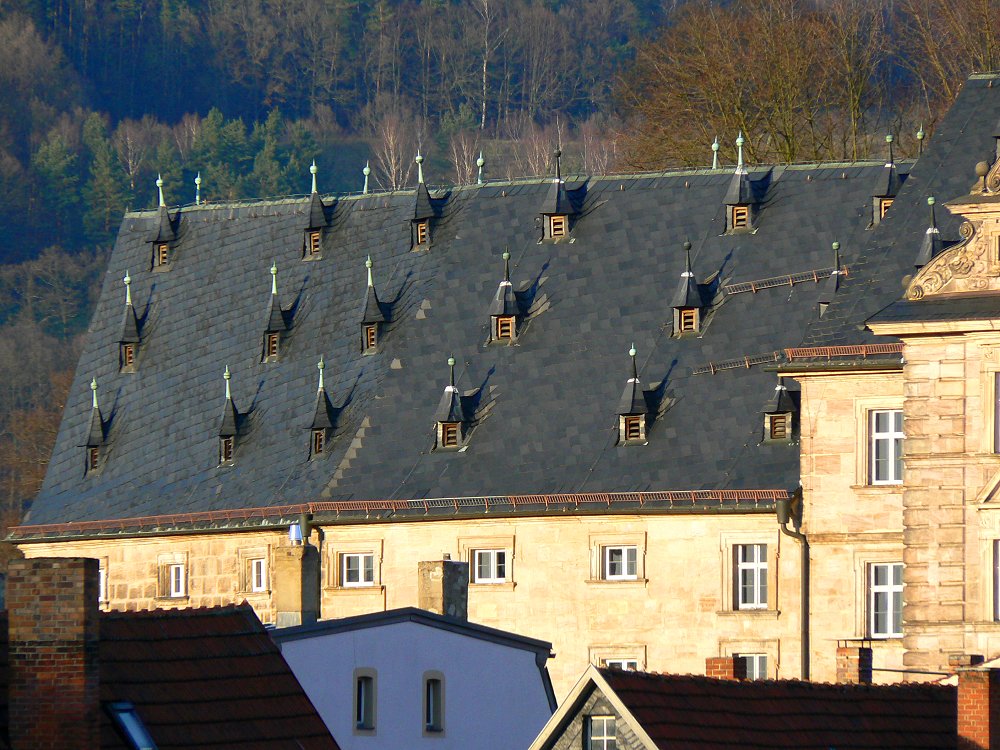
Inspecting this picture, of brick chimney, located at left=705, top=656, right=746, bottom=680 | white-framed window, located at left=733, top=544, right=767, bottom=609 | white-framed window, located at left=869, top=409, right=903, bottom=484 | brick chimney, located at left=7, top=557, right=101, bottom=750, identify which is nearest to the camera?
brick chimney, located at left=7, top=557, right=101, bottom=750

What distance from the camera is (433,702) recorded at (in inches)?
2227

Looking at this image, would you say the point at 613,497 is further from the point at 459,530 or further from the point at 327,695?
the point at 327,695

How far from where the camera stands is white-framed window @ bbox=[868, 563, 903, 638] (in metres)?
74.6

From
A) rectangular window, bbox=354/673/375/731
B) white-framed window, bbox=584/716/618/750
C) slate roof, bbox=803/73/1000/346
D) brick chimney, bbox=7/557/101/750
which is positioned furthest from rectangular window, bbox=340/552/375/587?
brick chimney, bbox=7/557/101/750

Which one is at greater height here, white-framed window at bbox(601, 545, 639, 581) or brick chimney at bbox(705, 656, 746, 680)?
white-framed window at bbox(601, 545, 639, 581)

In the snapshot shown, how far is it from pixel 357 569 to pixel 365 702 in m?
27.3

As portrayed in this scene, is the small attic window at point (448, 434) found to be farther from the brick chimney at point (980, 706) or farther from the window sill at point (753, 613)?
the brick chimney at point (980, 706)

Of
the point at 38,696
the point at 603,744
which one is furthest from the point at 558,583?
the point at 38,696

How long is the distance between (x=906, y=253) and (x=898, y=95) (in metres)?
31.7

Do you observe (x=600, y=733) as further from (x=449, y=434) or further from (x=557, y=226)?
(x=557, y=226)

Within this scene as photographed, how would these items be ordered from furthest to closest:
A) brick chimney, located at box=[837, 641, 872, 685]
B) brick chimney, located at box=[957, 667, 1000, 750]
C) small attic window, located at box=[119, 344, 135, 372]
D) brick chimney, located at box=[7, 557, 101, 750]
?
1. small attic window, located at box=[119, 344, 135, 372]
2. brick chimney, located at box=[837, 641, 872, 685]
3. brick chimney, located at box=[957, 667, 1000, 750]
4. brick chimney, located at box=[7, 557, 101, 750]

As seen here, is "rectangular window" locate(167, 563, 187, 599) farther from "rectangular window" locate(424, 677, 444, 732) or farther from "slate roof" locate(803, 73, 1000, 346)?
"rectangular window" locate(424, 677, 444, 732)

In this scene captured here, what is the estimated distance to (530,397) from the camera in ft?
275

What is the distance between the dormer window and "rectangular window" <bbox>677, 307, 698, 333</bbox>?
301 inches
